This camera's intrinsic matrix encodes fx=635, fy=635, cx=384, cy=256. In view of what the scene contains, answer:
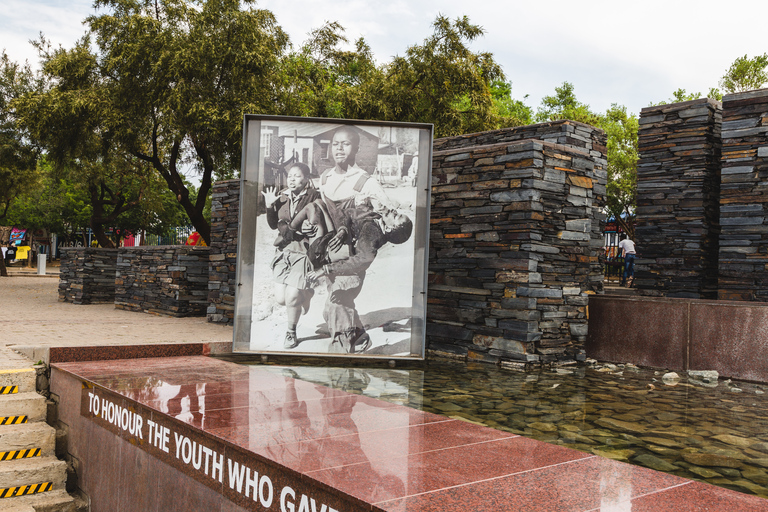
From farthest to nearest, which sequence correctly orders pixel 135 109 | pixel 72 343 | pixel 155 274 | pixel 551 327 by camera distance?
pixel 135 109 → pixel 155 274 → pixel 551 327 → pixel 72 343

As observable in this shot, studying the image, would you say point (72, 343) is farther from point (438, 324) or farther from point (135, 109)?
point (135, 109)

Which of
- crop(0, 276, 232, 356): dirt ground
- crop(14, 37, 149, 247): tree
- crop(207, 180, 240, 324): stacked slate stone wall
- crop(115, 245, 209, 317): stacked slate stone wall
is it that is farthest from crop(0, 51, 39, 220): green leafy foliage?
crop(207, 180, 240, 324): stacked slate stone wall

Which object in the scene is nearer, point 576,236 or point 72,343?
point 72,343

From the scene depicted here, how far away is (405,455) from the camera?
11.4ft

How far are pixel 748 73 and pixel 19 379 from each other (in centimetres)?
3062

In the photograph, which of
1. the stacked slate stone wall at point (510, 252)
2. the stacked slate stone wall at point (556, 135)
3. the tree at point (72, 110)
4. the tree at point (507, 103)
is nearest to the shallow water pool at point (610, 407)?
the stacked slate stone wall at point (510, 252)

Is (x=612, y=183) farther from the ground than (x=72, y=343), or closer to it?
farther from the ground

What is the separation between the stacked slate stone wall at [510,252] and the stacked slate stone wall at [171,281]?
5.40 metres

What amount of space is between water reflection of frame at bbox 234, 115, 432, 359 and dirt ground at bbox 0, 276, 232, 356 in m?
1.35

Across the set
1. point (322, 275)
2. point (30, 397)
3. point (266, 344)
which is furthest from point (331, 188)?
point (30, 397)

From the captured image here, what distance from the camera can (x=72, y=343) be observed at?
715cm

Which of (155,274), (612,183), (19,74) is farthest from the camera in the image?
(612,183)

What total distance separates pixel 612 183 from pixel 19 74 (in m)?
25.3

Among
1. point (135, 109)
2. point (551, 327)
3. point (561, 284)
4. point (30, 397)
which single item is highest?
point (135, 109)
